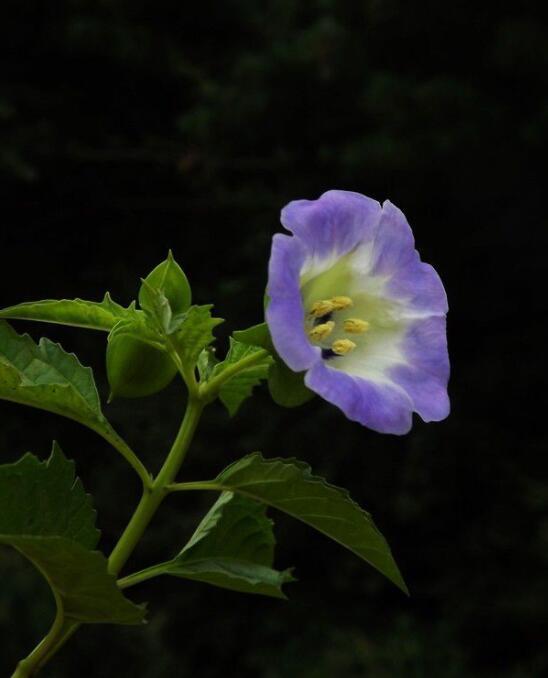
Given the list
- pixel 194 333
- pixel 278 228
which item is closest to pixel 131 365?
pixel 194 333

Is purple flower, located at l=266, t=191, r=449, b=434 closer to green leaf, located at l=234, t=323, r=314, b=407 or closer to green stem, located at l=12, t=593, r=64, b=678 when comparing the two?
green leaf, located at l=234, t=323, r=314, b=407

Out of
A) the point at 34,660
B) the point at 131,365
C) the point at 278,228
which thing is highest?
the point at 278,228

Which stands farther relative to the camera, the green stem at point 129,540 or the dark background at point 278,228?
the dark background at point 278,228

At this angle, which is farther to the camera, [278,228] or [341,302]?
[278,228]

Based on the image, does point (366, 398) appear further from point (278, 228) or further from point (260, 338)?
point (278, 228)

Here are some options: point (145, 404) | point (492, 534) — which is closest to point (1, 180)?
point (145, 404)

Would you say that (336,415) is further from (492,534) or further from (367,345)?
(367,345)

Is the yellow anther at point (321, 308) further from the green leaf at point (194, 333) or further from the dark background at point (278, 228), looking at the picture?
the dark background at point (278, 228)

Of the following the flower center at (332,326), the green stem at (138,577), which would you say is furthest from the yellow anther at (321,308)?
the green stem at (138,577)
